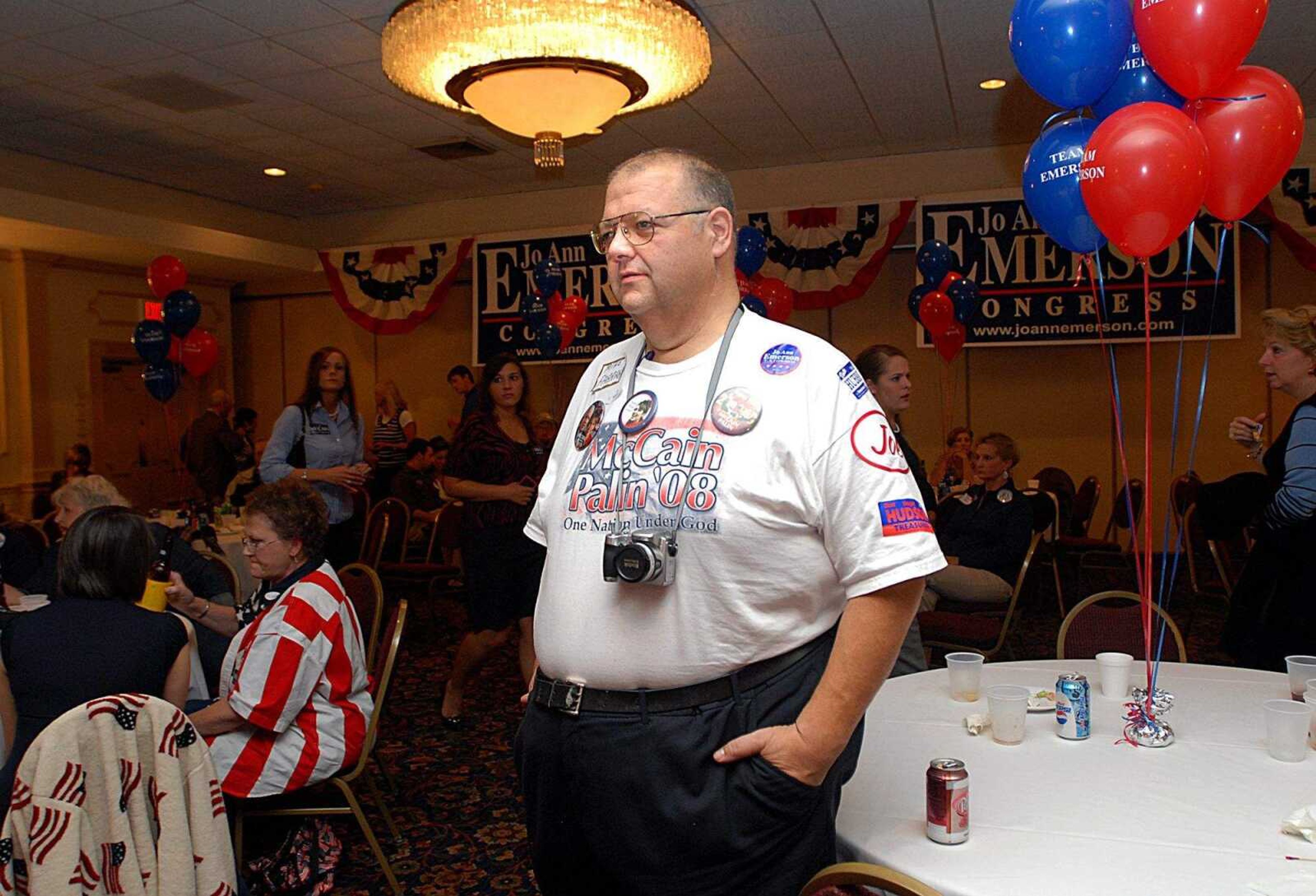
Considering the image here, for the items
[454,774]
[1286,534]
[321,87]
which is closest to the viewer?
[1286,534]

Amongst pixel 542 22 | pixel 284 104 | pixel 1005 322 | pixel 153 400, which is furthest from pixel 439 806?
pixel 153 400

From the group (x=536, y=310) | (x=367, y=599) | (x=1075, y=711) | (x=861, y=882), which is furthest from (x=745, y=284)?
(x=861, y=882)

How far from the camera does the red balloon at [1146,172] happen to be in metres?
2.22

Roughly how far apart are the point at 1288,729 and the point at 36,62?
21.8 feet

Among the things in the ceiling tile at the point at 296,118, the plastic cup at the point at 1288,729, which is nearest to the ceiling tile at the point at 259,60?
the ceiling tile at the point at 296,118

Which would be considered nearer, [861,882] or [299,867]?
[861,882]

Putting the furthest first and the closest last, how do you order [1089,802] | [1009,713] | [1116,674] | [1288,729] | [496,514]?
1. [496,514]
2. [1116,674]
3. [1009,713]
4. [1288,729]
5. [1089,802]

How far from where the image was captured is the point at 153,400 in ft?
33.2

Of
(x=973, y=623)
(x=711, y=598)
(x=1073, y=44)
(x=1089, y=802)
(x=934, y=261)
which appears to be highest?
(x=934, y=261)

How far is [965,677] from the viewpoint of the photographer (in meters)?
2.29

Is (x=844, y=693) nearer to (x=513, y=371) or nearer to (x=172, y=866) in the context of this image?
(x=172, y=866)

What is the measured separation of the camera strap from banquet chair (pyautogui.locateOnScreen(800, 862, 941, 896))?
18.8 inches

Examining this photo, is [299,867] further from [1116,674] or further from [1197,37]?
[1197,37]

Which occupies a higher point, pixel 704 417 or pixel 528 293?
pixel 528 293
